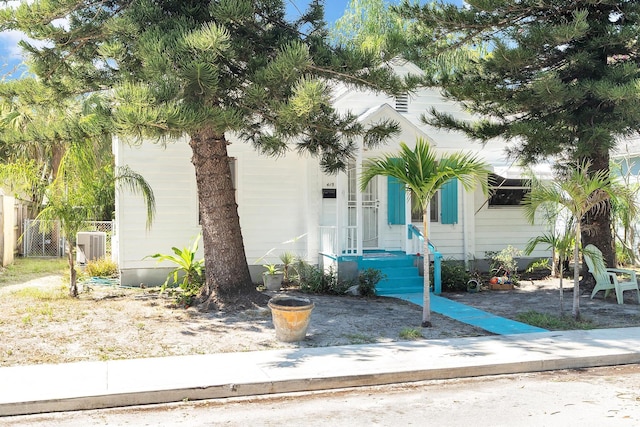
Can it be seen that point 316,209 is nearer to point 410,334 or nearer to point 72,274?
point 72,274

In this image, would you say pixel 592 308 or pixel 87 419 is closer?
pixel 87 419

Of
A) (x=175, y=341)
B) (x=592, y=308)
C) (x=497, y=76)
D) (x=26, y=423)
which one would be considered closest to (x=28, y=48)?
(x=175, y=341)

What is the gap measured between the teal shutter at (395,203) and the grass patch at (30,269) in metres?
9.20

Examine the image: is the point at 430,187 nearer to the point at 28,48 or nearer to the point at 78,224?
the point at 78,224

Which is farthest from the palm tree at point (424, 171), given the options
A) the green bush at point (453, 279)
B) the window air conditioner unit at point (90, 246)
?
the window air conditioner unit at point (90, 246)

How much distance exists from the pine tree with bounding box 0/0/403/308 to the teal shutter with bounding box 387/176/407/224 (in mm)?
3016

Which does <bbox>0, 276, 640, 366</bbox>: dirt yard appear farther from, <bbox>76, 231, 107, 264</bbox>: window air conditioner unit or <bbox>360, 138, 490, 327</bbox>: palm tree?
<bbox>76, 231, 107, 264</bbox>: window air conditioner unit

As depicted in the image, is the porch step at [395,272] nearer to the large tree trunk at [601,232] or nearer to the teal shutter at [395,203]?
the teal shutter at [395,203]

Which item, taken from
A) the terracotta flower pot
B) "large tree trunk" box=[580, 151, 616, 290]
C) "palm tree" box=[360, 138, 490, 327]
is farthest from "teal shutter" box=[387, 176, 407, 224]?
the terracotta flower pot

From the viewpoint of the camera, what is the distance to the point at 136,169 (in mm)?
13156

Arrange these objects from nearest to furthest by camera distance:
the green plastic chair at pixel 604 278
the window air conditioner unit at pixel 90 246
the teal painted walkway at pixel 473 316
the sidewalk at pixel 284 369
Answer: the sidewalk at pixel 284 369 → the teal painted walkway at pixel 473 316 → the green plastic chair at pixel 604 278 → the window air conditioner unit at pixel 90 246

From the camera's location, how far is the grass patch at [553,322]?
31.2 feet

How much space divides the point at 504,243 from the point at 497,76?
17.1 ft

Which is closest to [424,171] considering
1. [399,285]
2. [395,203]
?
[399,285]
